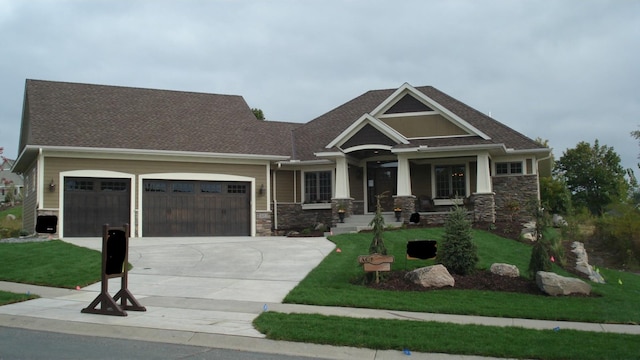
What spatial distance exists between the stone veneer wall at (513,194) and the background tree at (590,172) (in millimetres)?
23030

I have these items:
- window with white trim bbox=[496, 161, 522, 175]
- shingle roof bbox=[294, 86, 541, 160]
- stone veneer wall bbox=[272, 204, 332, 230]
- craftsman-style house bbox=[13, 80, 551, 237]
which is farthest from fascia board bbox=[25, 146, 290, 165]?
window with white trim bbox=[496, 161, 522, 175]

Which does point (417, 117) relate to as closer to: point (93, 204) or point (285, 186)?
point (285, 186)

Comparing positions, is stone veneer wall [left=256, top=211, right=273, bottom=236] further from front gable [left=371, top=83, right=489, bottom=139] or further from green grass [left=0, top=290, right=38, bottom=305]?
green grass [left=0, top=290, right=38, bottom=305]

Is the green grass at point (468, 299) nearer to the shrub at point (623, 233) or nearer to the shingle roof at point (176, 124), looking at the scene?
the shrub at point (623, 233)

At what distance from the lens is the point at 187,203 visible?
24.0m

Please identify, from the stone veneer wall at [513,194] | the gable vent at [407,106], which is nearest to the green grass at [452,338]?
the stone veneer wall at [513,194]

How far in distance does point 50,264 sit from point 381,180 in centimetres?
1486

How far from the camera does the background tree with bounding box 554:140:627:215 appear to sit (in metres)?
45.5

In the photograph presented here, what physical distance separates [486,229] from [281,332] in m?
14.6

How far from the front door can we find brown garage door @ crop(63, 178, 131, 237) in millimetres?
10384

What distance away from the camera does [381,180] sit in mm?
26094

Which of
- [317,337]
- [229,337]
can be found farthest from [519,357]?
[229,337]

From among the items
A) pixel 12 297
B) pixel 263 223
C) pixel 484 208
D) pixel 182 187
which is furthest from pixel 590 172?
pixel 12 297

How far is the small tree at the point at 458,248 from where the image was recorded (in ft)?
44.0
